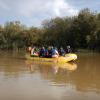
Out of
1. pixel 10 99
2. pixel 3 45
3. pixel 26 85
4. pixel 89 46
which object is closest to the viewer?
pixel 10 99

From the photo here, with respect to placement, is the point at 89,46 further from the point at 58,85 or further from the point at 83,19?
the point at 58,85

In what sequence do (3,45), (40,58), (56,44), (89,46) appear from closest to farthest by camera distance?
(40,58), (89,46), (56,44), (3,45)

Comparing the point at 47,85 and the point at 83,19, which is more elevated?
the point at 83,19

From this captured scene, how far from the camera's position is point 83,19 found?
186ft

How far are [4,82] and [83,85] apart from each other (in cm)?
378

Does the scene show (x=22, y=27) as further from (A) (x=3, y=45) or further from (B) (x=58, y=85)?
(B) (x=58, y=85)

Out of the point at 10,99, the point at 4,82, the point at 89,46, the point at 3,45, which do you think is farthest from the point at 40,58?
the point at 3,45

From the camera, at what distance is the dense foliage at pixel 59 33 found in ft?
181

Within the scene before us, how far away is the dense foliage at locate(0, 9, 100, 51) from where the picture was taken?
5525 cm

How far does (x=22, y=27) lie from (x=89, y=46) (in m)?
25.2

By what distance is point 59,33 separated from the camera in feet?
202

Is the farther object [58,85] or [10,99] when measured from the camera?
[58,85]

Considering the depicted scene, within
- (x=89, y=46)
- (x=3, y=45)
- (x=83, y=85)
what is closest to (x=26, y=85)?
(x=83, y=85)

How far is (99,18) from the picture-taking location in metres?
55.6
